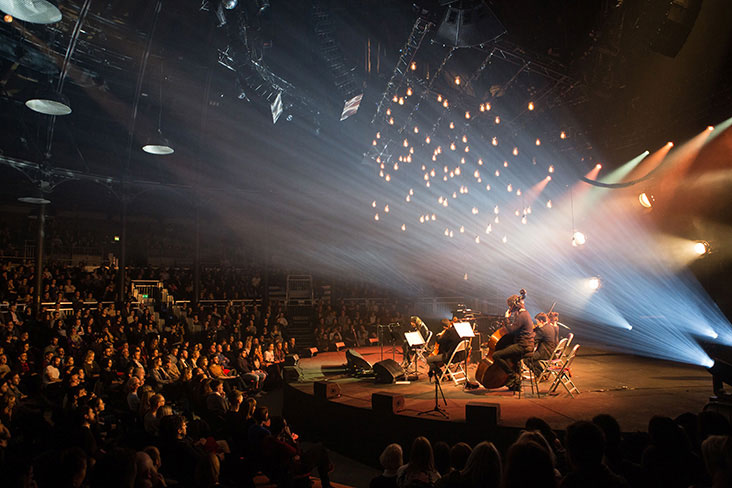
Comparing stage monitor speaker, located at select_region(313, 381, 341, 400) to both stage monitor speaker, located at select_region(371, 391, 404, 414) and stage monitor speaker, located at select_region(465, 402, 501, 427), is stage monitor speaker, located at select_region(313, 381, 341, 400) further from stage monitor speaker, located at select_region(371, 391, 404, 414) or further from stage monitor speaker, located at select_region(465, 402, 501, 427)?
stage monitor speaker, located at select_region(465, 402, 501, 427)

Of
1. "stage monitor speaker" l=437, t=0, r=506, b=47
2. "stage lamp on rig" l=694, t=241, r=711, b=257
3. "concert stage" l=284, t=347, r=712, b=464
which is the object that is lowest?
"concert stage" l=284, t=347, r=712, b=464

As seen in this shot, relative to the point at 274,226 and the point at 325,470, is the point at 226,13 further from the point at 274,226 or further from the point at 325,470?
the point at 274,226

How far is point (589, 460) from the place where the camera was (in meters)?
2.16

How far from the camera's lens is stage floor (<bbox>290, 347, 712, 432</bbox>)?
20.7ft

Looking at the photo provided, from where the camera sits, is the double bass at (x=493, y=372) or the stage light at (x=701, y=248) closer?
the double bass at (x=493, y=372)

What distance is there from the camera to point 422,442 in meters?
3.45

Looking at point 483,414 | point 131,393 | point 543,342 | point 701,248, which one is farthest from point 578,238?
point 131,393

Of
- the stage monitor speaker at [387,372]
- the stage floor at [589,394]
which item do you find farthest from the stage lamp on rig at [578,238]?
the stage monitor speaker at [387,372]

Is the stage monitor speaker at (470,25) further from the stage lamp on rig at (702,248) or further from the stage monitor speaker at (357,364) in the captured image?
the stage lamp on rig at (702,248)

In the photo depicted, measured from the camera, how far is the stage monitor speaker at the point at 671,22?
6246 mm

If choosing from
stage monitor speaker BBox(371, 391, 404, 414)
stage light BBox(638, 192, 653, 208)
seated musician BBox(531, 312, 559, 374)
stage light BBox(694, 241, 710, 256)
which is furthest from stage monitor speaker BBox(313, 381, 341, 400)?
stage light BBox(638, 192, 653, 208)

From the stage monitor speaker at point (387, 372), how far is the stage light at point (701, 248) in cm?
771

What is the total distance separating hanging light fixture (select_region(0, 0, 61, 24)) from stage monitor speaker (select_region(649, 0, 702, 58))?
26.8 ft

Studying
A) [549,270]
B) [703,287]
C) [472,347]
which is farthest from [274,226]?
[703,287]
